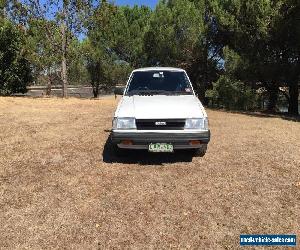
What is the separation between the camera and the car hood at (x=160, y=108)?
23.6 ft

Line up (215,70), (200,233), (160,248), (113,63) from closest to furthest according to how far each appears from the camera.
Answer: (160,248)
(200,233)
(215,70)
(113,63)

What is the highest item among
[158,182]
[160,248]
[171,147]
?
[171,147]

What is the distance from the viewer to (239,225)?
5.57 meters

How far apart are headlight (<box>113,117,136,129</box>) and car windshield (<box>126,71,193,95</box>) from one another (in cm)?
143

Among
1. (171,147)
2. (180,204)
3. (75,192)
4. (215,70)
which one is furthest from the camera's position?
(215,70)

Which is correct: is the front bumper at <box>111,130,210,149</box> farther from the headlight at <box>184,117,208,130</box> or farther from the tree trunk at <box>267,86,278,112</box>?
the tree trunk at <box>267,86,278,112</box>

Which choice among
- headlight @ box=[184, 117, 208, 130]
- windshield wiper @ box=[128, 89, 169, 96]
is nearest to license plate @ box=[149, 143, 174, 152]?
headlight @ box=[184, 117, 208, 130]

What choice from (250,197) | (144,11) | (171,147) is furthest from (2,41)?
(250,197)

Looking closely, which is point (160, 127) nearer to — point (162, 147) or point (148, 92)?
point (162, 147)

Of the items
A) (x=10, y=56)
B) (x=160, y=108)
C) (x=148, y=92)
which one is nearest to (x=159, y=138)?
(x=160, y=108)

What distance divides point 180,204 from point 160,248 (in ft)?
3.83

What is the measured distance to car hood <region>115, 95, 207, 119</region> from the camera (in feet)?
23.6

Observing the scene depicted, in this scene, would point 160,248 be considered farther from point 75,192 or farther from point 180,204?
point 75,192

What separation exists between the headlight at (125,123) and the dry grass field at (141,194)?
0.79m
